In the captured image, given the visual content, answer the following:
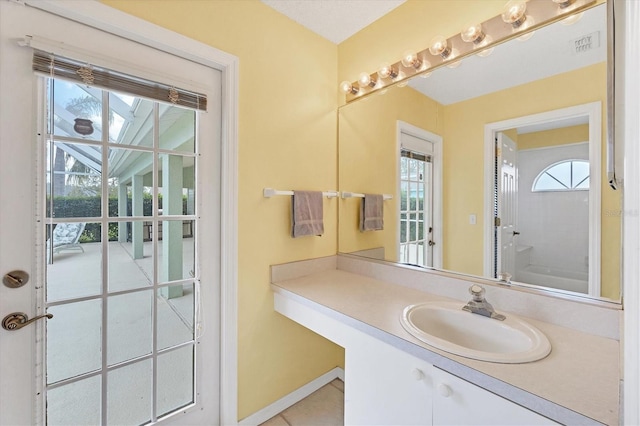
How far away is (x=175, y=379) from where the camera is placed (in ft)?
4.48

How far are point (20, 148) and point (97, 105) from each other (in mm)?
310

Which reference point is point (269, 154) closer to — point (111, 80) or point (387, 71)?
point (111, 80)

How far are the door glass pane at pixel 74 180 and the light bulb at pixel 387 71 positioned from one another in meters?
1.57

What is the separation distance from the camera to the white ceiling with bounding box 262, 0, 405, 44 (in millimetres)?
1588

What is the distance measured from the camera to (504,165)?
49.7 inches

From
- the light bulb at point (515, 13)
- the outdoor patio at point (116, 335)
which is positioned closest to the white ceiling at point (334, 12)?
the light bulb at point (515, 13)

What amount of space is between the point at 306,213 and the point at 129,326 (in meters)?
1.07

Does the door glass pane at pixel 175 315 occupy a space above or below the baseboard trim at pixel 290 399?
above

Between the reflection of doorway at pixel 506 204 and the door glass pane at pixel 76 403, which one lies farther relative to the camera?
the reflection of doorway at pixel 506 204

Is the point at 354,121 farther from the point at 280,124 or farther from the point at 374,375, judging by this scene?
the point at 374,375

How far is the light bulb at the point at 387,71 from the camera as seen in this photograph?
64.9 inches

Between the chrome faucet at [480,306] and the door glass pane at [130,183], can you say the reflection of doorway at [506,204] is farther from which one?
the door glass pane at [130,183]

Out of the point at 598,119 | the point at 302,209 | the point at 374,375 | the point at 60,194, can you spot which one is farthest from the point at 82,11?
the point at 598,119

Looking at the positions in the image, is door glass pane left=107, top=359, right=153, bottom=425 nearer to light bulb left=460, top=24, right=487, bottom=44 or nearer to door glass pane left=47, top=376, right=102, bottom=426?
door glass pane left=47, top=376, right=102, bottom=426
